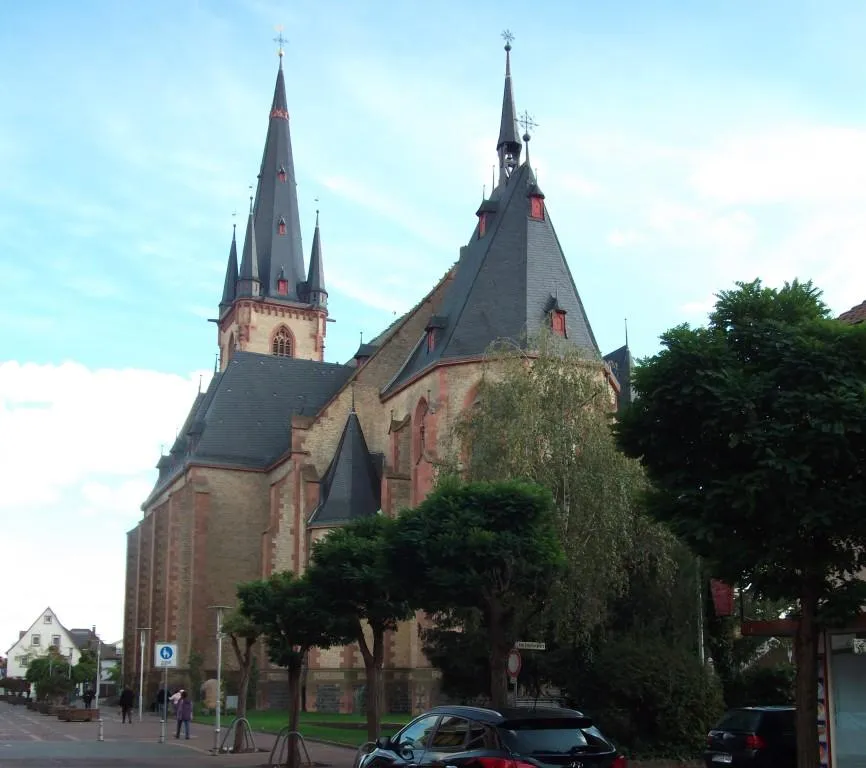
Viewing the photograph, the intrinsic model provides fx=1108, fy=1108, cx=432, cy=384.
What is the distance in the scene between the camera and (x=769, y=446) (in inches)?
536

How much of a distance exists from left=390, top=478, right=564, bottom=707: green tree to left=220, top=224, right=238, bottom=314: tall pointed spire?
198ft

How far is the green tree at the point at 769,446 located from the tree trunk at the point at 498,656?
4.99m

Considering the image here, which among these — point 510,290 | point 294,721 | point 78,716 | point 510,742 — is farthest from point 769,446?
point 78,716

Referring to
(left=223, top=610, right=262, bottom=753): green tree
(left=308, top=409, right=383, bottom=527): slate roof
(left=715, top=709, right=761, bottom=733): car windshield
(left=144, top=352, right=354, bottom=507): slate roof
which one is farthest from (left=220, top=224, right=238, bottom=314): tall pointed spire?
(left=715, top=709, right=761, bottom=733): car windshield

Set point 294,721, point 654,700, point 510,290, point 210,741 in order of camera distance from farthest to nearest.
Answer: point 510,290 < point 210,741 < point 654,700 < point 294,721

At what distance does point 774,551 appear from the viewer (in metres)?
14.0

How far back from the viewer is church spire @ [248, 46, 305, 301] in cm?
7681

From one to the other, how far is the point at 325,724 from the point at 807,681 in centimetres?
2371

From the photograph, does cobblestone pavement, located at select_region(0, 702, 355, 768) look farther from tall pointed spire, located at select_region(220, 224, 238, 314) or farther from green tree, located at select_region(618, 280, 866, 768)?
tall pointed spire, located at select_region(220, 224, 238, 314)

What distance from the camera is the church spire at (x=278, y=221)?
76812 millimetres

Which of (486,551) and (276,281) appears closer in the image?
(486,551)

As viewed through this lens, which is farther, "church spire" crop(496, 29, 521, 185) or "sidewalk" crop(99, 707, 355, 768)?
"church spire" crop(496, 29, 521, 185)

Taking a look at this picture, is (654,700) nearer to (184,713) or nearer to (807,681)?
(807,681)

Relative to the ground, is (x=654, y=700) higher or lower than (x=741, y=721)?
lower
